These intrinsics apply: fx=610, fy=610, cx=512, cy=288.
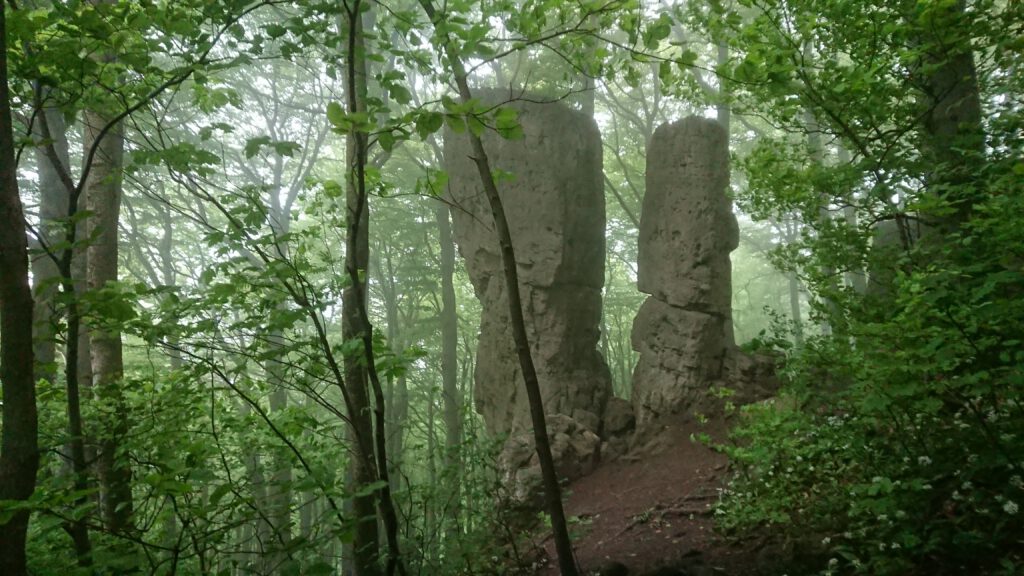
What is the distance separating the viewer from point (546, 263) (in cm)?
1068

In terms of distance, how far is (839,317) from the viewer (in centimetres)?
420

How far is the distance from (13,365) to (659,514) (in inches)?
242

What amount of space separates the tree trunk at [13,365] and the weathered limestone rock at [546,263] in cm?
839

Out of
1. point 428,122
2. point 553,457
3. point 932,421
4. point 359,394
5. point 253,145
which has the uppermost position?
point 253,145

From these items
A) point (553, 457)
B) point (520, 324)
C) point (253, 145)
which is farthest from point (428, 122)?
point (553, 457)

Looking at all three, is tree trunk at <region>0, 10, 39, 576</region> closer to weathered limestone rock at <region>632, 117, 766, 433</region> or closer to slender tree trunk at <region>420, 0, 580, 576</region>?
slender tree trunk at <region>420, 0, 580, 576</region>

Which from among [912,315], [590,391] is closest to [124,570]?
[912,315]

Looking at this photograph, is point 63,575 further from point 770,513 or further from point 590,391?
point 590,391

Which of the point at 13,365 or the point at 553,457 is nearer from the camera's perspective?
the point at 13,365

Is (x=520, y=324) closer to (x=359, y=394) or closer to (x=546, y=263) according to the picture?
(x=359, y=394)

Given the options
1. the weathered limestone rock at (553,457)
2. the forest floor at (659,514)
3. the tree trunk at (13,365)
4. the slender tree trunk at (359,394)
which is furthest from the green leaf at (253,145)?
the weathered limestone rock at (553,457)

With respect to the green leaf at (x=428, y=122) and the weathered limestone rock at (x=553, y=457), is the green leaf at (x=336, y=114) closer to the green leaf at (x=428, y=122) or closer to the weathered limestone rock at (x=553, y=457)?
the green leaf at (x=428, y=122)

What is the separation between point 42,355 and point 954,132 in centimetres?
888

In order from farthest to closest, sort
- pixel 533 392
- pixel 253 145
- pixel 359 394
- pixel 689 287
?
pixel 689 287 < pixel 359 394 < pixel 533 392 < pixel 253 145
